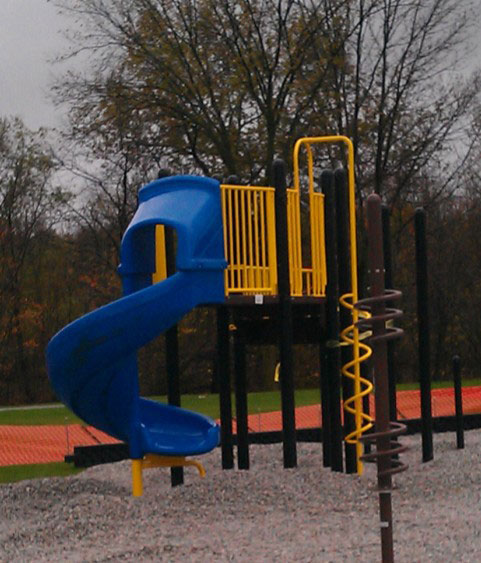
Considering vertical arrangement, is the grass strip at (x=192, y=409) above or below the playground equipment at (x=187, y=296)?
below

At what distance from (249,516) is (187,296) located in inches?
77.6

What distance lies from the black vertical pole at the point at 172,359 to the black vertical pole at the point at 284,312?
1162 mm

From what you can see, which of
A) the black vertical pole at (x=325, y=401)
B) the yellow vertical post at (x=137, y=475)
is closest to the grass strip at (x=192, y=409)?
the black vertical pole at (x=325, y=401)

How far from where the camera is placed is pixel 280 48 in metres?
33.4

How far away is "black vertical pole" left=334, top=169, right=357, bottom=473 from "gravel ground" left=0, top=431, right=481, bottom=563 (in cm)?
→ 31

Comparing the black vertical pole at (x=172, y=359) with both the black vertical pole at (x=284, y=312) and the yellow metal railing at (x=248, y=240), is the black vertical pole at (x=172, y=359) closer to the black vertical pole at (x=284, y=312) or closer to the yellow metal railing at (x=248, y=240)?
the yellow metal railing at (x=248, y=240)

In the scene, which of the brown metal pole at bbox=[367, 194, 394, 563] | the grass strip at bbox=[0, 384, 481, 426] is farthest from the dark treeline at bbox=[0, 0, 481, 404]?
the brown metal pole at bbox=[367, 194, 394, 563]

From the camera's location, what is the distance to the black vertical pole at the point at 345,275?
11.5 metres

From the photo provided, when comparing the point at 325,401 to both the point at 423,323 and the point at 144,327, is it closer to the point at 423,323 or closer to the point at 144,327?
the point at 423,323

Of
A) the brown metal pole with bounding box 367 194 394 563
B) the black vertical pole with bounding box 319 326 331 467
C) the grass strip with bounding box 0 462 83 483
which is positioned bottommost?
the grass strip with bounding box 0 462 83 483

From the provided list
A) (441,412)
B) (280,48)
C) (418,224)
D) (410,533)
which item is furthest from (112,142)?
(410,533)

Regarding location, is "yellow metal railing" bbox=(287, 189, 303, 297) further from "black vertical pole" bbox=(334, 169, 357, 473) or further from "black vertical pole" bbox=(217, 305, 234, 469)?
"black vertical pole" bbox=(217, 305, 234, 469)

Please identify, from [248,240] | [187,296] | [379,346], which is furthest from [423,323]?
[379,346]

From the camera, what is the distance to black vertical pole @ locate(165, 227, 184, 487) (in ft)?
38.4
